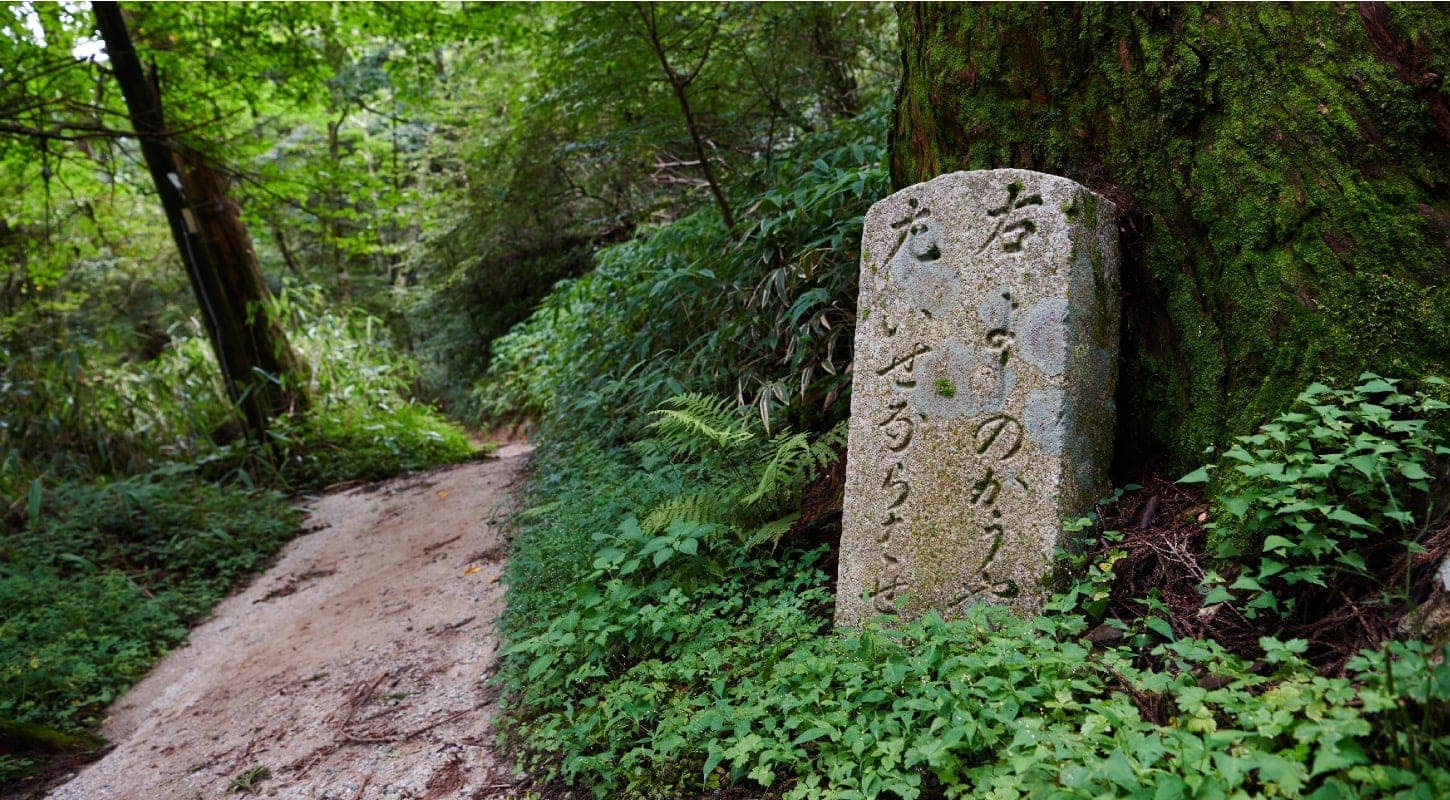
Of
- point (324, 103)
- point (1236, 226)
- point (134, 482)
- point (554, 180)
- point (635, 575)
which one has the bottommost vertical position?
point (635, 575)

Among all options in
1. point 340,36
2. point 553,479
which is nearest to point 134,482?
point 553,479

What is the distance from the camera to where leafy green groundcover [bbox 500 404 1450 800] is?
4.90ft

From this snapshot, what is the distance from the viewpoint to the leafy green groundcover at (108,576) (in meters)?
4.10

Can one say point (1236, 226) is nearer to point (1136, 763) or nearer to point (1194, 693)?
point (1194, 693)

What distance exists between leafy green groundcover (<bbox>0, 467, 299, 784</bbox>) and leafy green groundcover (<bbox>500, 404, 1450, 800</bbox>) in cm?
244

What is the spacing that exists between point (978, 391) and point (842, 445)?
101 centimetres

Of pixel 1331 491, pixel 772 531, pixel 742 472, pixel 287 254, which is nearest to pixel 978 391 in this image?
pixel 1331 491

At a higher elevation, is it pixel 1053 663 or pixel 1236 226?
pixel 1236 226

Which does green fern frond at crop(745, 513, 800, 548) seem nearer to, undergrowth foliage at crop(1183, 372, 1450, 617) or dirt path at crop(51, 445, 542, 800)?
dirt path at crop(51, 445, 542, 800)

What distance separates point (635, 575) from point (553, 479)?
2.14 m

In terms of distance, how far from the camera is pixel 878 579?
2.71 m

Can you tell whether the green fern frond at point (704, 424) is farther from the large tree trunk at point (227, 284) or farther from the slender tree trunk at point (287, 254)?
the slender tree trunk at point (287, 254)

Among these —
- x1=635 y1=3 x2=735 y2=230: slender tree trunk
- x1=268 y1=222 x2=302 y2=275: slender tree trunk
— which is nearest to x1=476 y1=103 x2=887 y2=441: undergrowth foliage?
x1=635 y1=3 x2=735 y2=230: slender tree trunk

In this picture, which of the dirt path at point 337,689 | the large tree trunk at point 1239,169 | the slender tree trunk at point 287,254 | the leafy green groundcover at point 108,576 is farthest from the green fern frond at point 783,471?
the slender tree trunk at point 287,254
